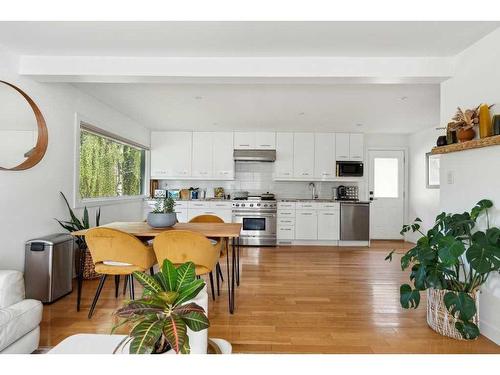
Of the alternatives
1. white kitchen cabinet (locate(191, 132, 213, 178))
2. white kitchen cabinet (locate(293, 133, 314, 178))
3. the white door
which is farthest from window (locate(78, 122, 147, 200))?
the white door

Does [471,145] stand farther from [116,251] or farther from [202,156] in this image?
[202,156]

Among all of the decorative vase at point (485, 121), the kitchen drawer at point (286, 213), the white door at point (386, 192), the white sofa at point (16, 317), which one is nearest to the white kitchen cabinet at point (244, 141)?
the kitchen drawer at point (286, 213)

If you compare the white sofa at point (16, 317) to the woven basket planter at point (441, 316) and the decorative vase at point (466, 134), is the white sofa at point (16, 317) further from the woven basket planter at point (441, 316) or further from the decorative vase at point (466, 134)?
the decorative vase at point (466, 134)

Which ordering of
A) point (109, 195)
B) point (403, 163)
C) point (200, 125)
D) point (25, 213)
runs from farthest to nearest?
1. point (403, 163)
2. point (200, 125)
3. point (109, 195)
4. point (25, 213)

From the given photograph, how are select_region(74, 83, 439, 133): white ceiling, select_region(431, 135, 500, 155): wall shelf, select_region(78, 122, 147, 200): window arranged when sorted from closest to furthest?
select_region(431, 135, 500, 155): wall shelf < select_region(74, 83, 439, 133): white ceiling < select_region(78, 122, 147, 200): window

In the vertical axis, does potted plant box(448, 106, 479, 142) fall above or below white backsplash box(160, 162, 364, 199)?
above

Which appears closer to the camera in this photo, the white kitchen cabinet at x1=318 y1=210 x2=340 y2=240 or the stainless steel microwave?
the white kitchen cabinet at x1=318 y1=210 x2=340 y2=240

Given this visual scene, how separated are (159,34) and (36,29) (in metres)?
0.91

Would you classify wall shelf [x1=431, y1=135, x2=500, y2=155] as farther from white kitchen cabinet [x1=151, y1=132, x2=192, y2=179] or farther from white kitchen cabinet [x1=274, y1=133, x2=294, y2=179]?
white kitchen cabinet [x1=151, y1=132, x2=192, y2=179]

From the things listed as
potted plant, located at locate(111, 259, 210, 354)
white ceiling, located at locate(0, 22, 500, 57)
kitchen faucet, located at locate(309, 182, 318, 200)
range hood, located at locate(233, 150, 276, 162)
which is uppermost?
white ceiling, located at locate(0, 22, 500, 57)

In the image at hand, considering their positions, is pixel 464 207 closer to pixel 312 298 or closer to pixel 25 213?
pixel 312 298

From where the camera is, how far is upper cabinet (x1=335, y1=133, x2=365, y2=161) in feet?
21.0
